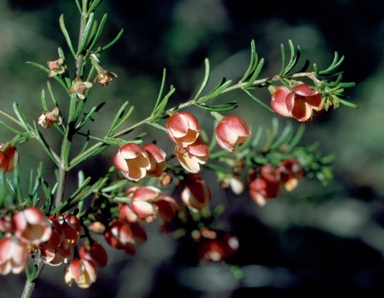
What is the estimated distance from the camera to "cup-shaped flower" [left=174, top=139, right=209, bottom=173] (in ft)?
2.04

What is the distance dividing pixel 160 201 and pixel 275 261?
1973 millimetres

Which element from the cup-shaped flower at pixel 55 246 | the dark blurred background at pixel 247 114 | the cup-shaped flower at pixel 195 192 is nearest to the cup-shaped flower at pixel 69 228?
the cup-shaped flower at pixel 55 246

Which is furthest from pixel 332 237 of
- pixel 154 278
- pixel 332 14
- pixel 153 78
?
pixel 332 14

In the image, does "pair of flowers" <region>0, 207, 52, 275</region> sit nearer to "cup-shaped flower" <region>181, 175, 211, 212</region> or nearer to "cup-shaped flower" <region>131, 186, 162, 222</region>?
"cup-shaped flower" <region>131, 186, 162, 222</region>

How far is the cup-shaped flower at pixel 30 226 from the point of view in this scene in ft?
1.52

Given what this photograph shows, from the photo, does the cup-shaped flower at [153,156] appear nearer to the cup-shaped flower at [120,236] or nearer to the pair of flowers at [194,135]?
the pair of flowers at [194,135]

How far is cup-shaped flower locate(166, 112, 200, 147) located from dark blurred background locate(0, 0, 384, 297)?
153 cm

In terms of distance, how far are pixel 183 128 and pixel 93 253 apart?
0.26 m

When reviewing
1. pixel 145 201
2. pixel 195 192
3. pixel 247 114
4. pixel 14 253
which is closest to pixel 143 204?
pixel 145 201

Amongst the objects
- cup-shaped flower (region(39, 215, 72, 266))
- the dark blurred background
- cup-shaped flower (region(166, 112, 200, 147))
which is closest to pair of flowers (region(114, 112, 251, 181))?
cup-shaped flower (region(166, 112, 200, 147))

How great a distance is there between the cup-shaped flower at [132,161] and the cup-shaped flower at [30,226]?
0.51 ft

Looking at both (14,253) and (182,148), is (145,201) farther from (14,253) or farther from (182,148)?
(14,253)

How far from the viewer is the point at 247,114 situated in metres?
3.25

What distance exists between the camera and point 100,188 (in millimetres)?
722
